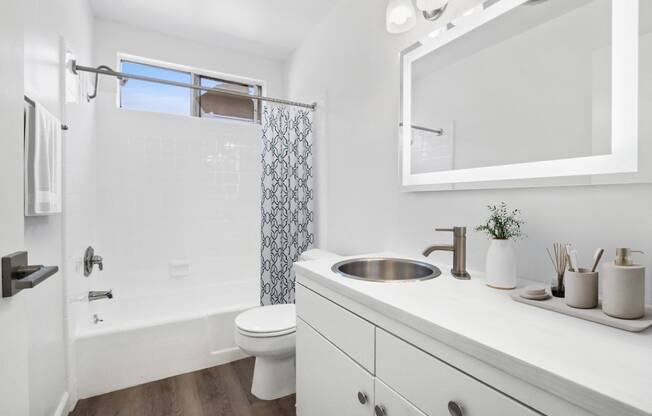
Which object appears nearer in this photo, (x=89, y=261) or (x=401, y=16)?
(x=401, y=16)

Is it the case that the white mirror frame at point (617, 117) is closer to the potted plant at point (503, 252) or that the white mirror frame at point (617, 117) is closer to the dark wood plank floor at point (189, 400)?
the potted plant at point (503, 252)

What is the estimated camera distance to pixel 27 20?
3.99ft

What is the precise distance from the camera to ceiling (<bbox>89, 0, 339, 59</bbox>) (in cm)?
233

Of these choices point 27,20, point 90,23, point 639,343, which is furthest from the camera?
point 90,23

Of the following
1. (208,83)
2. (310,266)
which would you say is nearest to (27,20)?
(310,266)

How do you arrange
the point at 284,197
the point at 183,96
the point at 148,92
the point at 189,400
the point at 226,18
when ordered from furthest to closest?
the point at 183,96
the point at 148,92
the point at 226,18
the point at 284,197
the point at 189,400

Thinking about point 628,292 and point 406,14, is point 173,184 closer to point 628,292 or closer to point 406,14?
point 406,14

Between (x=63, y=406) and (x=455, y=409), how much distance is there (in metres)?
1.97

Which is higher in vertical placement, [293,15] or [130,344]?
[293,15]

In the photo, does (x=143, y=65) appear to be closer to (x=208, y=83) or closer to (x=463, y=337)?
(x=208, y=83)

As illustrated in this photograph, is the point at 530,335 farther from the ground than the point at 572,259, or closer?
closer

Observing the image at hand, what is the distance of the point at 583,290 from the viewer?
2.65 feet

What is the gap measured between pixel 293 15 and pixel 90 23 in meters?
1.56

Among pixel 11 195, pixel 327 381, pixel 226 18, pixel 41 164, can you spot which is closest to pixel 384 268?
pixel 327 381
